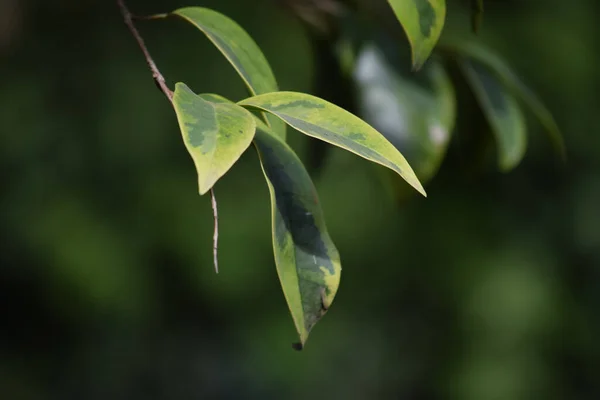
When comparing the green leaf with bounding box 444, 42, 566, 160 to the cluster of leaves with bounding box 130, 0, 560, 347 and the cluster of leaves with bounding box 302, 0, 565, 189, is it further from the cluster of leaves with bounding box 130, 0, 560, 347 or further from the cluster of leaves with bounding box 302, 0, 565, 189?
the cluster of leaves with bounding box 130, 0, 560, 347

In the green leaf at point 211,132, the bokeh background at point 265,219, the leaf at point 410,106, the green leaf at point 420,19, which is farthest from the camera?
the bokeh background at point 265,219

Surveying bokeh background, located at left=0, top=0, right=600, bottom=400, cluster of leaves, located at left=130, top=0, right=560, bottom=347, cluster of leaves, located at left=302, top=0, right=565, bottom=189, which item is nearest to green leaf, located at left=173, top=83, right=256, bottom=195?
cluster of leaves, located at left=130, top=0, right=560, bottom=347

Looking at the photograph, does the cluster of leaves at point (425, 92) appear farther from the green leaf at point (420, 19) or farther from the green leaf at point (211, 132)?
the green leaf at point (211, 132)

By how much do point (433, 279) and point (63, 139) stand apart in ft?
3.22

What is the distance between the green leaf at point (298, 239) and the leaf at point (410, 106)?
0.25 metres

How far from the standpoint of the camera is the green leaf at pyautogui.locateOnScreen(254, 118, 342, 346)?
15.6 inches

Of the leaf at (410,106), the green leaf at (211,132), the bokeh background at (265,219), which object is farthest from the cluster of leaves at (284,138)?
the bokeh background at (265,219)

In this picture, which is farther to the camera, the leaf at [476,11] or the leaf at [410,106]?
the leaf at [410,106]

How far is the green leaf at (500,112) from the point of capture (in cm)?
66

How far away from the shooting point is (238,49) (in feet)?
1.55

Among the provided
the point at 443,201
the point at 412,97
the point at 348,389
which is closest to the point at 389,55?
the point at 412,97

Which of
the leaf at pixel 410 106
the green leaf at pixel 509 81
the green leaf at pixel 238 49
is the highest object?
the green leaf at pixel 238 49

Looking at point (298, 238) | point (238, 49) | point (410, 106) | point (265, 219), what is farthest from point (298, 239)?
point (265, 219)

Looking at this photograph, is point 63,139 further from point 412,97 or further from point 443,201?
point 412,97
